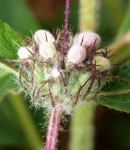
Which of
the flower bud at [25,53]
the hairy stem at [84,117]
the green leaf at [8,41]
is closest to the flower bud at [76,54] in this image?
the flower bud at [25,53]

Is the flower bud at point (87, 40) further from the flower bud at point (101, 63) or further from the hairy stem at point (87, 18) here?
the hairy stem at point (87, 18)

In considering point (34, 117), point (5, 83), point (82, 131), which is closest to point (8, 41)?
point (5, 83)

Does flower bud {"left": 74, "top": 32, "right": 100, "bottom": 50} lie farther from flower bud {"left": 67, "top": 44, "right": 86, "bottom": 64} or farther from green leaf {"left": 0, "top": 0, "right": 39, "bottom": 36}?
green leaf {"left": 0, "top": 0, "right": 39, "bottom": 36}

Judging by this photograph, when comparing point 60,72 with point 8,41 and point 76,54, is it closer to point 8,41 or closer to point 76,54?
point 76,54

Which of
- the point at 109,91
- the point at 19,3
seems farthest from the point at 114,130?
the point at 109,91

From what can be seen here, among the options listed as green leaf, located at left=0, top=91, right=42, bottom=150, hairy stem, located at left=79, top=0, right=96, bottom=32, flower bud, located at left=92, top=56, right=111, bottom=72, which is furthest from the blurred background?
flower bud, located at left=92, top=56, right=111, bottom=72

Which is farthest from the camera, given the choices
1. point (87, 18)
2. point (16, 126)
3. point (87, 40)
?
point (16, 126)
